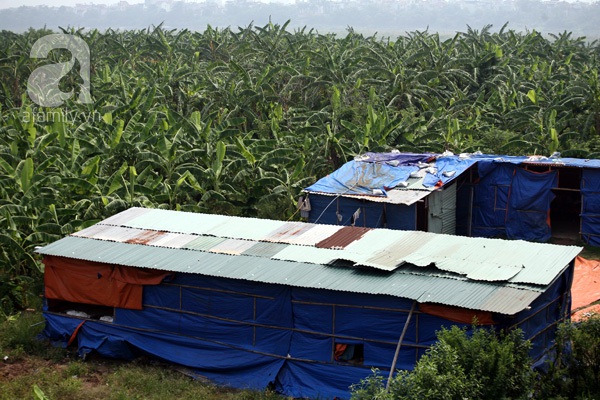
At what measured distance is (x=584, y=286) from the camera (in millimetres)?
18297

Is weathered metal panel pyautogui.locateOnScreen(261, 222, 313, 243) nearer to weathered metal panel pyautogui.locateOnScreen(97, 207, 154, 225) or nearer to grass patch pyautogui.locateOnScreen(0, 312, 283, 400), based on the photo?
grass patch pyautogui.locateOnScreen(0, 312, 283, 400)

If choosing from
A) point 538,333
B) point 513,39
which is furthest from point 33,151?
point 513,39

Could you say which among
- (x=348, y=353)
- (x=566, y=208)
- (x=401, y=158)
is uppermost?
(x=401, y=158)

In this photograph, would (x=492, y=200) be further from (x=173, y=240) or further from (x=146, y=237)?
(x=146, y=237)

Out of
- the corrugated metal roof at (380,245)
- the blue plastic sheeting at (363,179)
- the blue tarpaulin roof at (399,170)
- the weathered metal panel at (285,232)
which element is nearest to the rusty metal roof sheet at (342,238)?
the corrugated metal roof at (380,245)

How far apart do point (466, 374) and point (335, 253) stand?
4.46 metres

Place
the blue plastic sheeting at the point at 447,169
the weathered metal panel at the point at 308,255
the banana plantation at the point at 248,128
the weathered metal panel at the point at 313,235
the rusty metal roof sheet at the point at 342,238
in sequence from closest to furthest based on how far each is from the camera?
the weathered metal panel at the point at 308,255, the rusty metal roof sheet at the point at 342,238, the weathered metal panel at the point at 313,235, the banana plantation at the point at 248,128, the blue plastic sheeting at the point at 447,169

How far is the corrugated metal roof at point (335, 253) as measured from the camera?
1318cm

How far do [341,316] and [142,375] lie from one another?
3.67 meters

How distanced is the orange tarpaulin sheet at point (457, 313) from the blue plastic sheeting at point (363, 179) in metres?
7.21

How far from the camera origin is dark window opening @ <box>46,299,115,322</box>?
1600 centimetres

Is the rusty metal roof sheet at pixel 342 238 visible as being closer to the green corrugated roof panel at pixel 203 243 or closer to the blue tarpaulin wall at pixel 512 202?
the green corrugated roof panel at pixel 203 243

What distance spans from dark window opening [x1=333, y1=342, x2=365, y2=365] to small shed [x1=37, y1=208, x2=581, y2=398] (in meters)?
0.02

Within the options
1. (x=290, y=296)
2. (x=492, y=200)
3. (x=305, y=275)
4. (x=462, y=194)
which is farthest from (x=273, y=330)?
(x=492, y=200)
